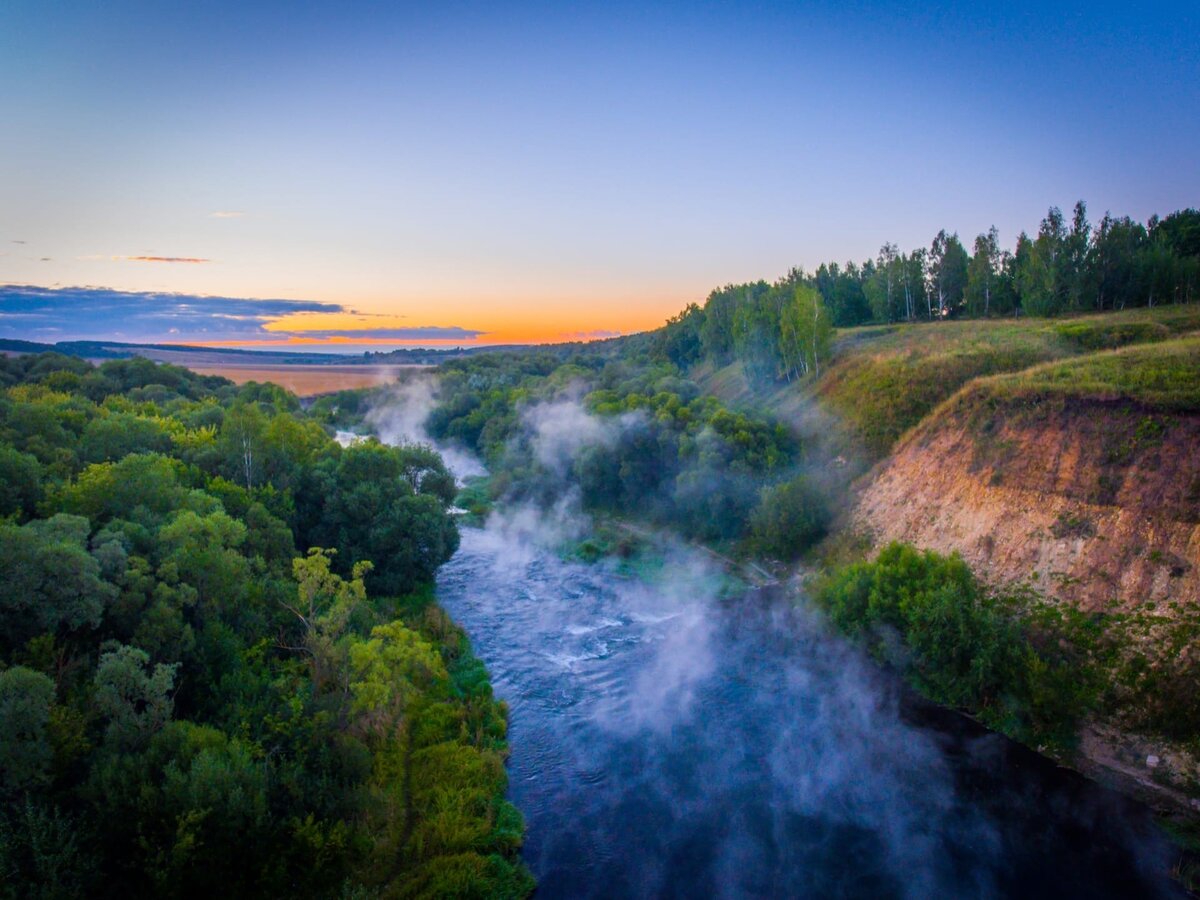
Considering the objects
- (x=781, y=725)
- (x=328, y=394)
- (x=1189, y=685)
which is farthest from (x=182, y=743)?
(x=328, y=394)

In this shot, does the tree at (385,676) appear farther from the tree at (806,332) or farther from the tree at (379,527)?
the tree at (806,332)

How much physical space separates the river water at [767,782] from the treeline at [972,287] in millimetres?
46462

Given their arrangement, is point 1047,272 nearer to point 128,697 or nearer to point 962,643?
point 962,643

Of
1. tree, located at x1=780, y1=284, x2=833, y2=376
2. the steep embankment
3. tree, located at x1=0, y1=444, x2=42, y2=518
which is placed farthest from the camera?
tree, located at x1=780, y1=284, x2=833, y2=376

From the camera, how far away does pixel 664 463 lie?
211 feet

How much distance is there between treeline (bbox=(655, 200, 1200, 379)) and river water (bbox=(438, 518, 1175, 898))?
46462 millimetres

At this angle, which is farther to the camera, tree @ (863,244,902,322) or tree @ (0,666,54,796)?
tree @ (863,244,902,322)

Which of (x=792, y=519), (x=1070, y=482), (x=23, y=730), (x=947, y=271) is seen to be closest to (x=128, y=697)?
(x=23, y=730)

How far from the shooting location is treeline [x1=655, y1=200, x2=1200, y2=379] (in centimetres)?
7300

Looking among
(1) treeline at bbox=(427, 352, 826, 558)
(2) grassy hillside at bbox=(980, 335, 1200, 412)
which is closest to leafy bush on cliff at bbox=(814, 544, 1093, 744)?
(1) treeline at bbox=(427, 352, 826, 558)

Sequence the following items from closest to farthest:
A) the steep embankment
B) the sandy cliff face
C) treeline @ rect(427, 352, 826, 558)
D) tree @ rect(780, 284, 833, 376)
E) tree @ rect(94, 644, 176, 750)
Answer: tree @ rect(94, 644, 176, 750)
the sandy cliff face
the steep embankment
treeline @ rect(427, 352, 826, 558)
tree @ rect(780, 284, 833, 376)

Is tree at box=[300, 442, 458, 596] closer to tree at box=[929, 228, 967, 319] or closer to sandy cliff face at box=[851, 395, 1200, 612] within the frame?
sandy cliff face at box=[851, 395, 1200, 612]

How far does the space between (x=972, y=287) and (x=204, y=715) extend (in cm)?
9560

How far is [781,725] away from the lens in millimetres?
30812
